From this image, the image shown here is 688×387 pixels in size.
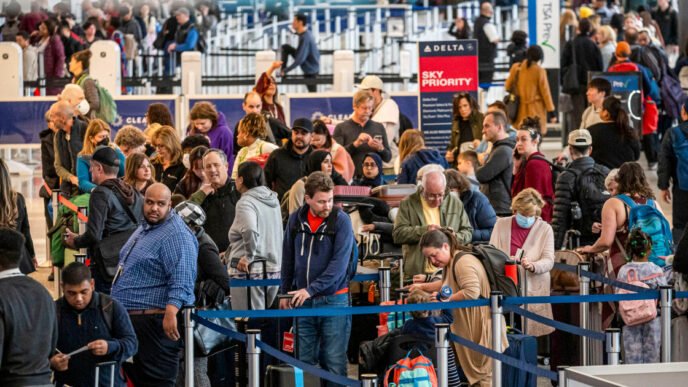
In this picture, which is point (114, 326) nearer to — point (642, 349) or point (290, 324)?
point (290, 324)

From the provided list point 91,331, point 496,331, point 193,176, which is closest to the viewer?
point 91,331

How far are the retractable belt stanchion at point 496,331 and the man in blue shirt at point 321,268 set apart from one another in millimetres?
1032

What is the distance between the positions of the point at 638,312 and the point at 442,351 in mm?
2129

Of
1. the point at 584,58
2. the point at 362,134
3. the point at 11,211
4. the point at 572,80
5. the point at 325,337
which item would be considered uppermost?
the point at 584,58

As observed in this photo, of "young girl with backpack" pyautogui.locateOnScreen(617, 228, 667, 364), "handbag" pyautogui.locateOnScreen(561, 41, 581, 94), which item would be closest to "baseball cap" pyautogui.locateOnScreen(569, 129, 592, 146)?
"young girl with backpack" pyautogui.locateOnScreen(617, 228, 667, 364)

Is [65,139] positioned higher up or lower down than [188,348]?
higher up

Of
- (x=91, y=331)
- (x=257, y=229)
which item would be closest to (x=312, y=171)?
(x=257, y=229)

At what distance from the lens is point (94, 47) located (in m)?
22.9

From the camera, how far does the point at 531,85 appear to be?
21.7 m

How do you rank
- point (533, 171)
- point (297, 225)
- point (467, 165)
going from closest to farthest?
point (297, 225) < point (533, 171) < point (467, 165)

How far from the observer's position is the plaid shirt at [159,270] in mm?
9930

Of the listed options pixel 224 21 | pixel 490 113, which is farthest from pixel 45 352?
pixel 224 21

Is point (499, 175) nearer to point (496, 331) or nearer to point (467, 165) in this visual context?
point (467, 165)

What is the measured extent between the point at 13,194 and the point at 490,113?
511 centimetres
